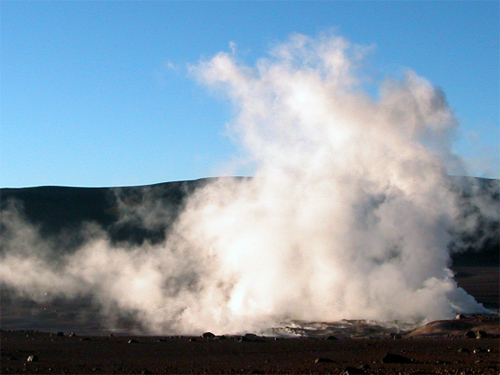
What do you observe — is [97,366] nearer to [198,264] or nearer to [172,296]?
[172,296]

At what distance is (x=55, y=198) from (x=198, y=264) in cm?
5245

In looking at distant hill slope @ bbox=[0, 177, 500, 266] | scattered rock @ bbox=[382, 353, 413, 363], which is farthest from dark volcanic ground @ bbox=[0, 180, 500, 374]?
distant hill slope @ bbox=[0, 177, 500, 266]

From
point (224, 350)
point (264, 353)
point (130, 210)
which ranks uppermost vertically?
point (130, 210)

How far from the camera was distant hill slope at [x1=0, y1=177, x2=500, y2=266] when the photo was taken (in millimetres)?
80562

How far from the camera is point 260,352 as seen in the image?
21844mm

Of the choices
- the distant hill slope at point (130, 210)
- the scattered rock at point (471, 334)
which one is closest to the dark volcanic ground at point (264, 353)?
the scattered rock at point (471, 334)

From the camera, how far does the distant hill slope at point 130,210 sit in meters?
80.6

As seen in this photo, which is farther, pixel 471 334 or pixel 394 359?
pixel 471 334

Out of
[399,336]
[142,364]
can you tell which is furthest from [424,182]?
[142,364]

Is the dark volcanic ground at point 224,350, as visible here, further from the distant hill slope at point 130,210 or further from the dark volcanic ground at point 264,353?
the distant hill slope at point 130,210

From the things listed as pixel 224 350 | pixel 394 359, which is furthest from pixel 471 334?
pixel 224 350

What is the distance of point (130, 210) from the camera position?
93125 mm

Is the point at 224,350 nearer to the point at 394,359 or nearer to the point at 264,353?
the point at 264,353

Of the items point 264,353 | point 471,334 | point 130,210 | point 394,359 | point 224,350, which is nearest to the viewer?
point 394,359
